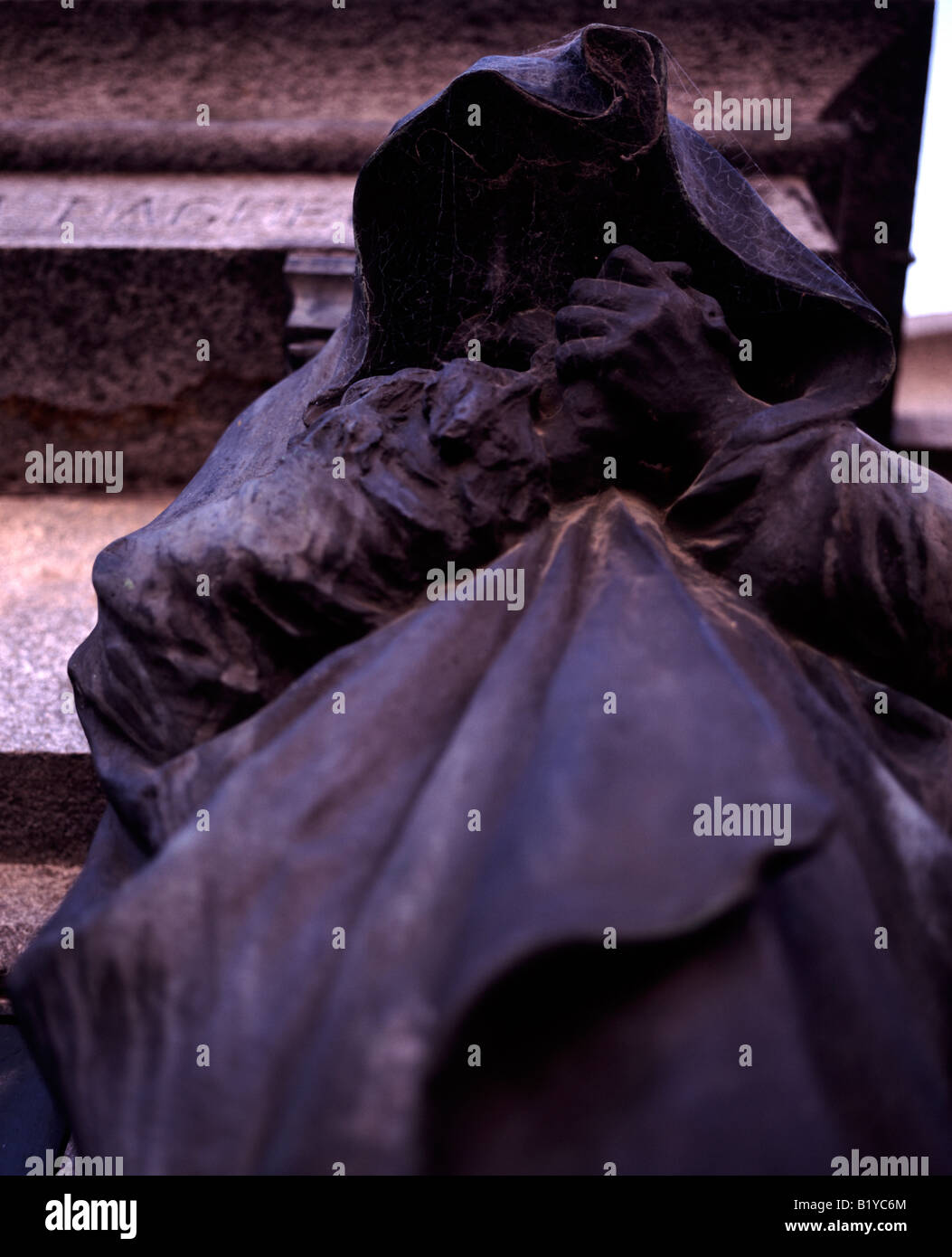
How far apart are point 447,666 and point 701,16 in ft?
9.43

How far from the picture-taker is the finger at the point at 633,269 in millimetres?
1478

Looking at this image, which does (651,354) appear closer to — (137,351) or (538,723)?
(538,723)

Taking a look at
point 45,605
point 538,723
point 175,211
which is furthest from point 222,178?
point 538,723

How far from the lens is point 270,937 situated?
100cm

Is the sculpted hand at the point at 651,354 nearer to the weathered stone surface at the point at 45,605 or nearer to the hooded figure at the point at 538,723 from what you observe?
the hooded figure at the point at 538,723

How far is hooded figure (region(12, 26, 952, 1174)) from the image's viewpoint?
0.92 metres

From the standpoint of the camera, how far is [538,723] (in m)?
1.14

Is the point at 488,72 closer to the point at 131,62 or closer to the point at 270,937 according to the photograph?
the point at 270,937

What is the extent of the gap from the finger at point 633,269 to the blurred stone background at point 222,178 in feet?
4.12

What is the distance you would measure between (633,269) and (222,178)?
2.14 meters

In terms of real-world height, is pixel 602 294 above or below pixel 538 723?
above

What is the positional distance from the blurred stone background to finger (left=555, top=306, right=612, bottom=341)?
1.30 meters

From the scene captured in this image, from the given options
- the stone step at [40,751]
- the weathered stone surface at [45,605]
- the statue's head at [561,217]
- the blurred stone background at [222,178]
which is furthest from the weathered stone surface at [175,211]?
the statue's head at [561,217]

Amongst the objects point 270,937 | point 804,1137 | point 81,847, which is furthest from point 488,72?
point 81,847
